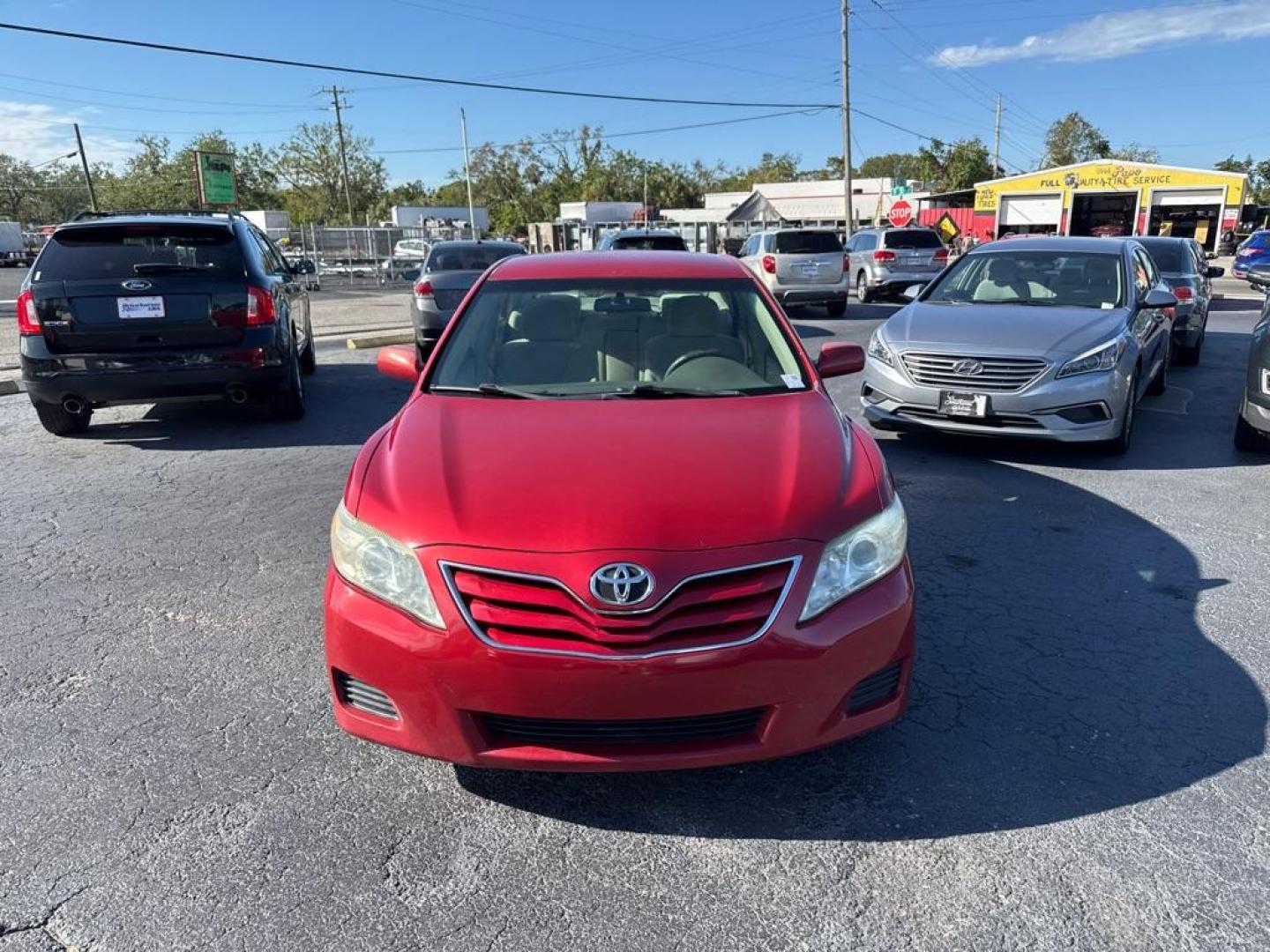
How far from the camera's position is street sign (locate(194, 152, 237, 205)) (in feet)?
109

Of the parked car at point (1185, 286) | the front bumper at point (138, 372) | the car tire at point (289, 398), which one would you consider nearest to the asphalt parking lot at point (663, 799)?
the front bumper at point (138, 372)

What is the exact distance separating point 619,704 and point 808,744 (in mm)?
563

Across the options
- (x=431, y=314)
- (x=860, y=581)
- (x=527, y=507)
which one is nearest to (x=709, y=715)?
Result: (x=860, y=581)

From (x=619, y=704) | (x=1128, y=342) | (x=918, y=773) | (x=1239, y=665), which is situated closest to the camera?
(x=619, y=704)

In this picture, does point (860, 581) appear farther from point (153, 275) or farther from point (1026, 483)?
point (153, 275)

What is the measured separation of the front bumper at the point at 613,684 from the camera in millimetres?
2242

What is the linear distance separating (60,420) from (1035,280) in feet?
27.0

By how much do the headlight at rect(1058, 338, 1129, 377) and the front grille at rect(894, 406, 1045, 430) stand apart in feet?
1.23

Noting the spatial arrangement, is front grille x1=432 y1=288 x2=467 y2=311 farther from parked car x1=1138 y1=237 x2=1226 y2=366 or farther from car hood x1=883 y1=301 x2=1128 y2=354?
parked car x1=1138 y1=237 x2=1226 y2=366

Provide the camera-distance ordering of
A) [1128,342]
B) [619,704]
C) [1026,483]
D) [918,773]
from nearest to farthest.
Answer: [619,704] → [918,773] → [1026,483] → [1128,342]

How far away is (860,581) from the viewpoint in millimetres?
2469

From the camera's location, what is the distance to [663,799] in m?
2.66

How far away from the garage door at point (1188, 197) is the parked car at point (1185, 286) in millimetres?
37685

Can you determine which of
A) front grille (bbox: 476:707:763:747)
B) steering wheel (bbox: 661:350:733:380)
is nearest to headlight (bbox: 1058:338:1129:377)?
steering wheel (bbox: 661:350:733:380)
